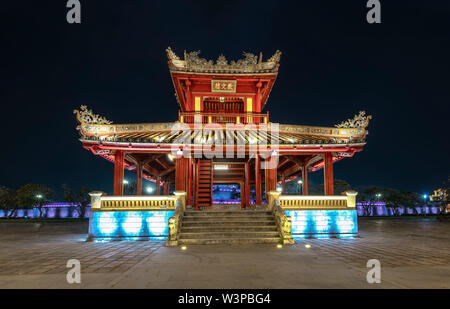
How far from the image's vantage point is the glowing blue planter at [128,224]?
11.5m

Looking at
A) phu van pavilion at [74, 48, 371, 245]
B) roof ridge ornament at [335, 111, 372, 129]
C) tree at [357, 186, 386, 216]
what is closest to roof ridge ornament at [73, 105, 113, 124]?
phu van pavilion at [74, 48, 371, 245]

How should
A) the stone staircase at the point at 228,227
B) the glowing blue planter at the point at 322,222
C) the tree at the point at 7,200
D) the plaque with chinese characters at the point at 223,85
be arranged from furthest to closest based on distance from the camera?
the tree at the point at 7,200 → the plaque with chinese characters at the point at 223,85 → the glowing blue planter at the point at 322,222 → the stone staircase at the point at 228,227

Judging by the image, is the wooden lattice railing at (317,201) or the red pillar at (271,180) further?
the red pillar at (271,180)

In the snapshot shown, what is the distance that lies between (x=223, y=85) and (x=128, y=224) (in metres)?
10.6

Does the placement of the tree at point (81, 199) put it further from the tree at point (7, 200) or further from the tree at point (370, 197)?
the tree at point (370, 197)

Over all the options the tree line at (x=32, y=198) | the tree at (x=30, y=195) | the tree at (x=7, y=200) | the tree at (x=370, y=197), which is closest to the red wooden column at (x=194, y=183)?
the tree line at (x=32, y=198)

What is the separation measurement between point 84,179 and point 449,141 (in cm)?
14165

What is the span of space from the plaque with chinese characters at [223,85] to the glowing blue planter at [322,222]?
912 cm

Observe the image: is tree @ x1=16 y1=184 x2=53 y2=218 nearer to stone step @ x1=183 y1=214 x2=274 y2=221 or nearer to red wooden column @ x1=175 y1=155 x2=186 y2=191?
red wooden column @ x1=175 y1=155 x2=186 y2=191

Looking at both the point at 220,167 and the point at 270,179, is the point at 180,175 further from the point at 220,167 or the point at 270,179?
the point at 220,167

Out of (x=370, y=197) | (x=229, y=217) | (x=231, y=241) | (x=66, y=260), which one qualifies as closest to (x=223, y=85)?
(x=229, y=217)

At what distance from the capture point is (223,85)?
1712cm

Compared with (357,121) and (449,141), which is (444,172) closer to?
(449,141)
